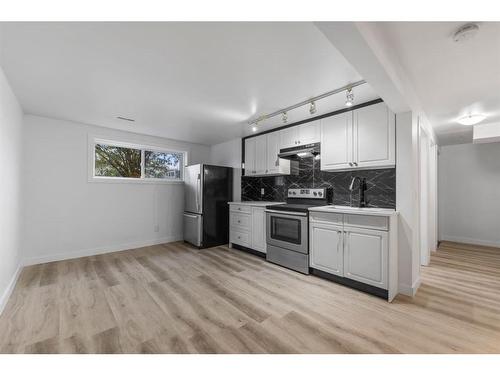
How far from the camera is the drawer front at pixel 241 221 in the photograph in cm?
398

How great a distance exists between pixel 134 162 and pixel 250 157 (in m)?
2.36

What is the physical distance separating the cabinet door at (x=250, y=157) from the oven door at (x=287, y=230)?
1220 mm

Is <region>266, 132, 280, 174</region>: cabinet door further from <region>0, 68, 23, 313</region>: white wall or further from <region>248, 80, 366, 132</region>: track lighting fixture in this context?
<region>0, 68, 23, 313</region>: white wall

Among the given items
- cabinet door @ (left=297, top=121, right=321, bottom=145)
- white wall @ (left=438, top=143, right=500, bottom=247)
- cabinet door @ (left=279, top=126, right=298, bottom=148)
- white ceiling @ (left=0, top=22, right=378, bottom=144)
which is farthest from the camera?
white wall @ (left=438, top=143, right=500, bottom=247)

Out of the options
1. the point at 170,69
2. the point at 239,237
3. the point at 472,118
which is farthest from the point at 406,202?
the point at 170,69

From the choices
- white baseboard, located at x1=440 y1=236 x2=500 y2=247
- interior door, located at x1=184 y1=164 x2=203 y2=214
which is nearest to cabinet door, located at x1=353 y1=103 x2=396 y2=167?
interior door, located at x1=184 y1=164 x2=203 y2=214

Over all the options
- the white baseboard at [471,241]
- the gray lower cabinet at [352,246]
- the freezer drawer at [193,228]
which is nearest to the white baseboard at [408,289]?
the gray lower cabinet at [352,246]

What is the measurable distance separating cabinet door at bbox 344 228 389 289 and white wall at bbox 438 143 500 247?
4.13 metres

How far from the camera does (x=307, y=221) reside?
9.75 feet

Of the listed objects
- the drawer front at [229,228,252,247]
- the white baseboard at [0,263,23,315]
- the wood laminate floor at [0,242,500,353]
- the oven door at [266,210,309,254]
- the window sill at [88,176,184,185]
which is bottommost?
the wood laminate floor at [0,242,500,353]

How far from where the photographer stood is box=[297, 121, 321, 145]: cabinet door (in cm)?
335

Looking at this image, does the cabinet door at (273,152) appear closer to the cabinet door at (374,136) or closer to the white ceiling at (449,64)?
the cabinet door at (374,136)

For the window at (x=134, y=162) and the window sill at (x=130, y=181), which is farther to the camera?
the window at (x=134, y=162)
